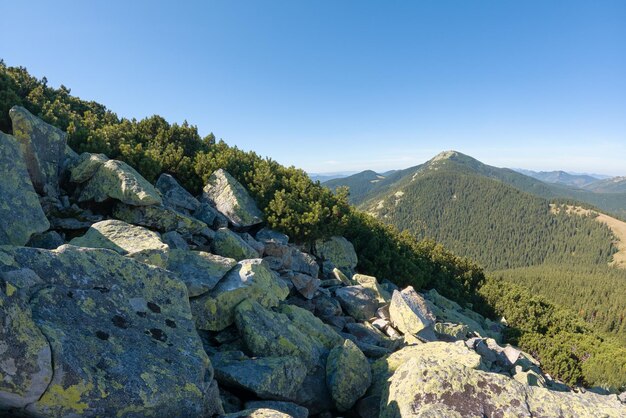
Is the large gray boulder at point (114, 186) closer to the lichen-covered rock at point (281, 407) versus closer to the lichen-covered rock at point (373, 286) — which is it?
the lichen-covered rock at point (281, 407)

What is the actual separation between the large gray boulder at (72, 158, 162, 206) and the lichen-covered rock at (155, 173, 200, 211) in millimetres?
2202

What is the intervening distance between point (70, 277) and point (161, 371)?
2237 mm

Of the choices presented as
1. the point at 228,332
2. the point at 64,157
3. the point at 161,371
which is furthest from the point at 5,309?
the point at 64,157

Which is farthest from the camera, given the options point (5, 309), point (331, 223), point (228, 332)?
point (331, 223)

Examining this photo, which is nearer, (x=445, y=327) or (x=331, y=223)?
(x=445, y=327)

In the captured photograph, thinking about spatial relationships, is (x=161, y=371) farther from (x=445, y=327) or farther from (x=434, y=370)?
(x=445, y=327)

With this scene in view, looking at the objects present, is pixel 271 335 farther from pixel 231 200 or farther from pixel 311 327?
pixel 231 200

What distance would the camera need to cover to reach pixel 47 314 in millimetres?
4930

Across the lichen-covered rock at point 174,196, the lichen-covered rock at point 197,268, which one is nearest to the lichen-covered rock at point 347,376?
the lichen-covered rock at point 197,268

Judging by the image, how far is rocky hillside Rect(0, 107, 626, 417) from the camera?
4.52 m

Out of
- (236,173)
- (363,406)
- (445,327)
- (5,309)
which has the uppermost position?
(236,173)

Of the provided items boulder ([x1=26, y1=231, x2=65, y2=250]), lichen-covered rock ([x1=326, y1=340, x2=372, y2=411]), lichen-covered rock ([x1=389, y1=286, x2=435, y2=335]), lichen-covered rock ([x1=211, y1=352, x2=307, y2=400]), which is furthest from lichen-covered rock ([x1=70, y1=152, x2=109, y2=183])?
lichen-covered rock ([x1=389, y1=286, x2=435, y2=335])

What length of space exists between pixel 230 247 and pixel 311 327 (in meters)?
4.15

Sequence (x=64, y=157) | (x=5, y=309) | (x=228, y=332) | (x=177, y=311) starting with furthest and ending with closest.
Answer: (x=64, y=157) → (x=228, y=332) → (x=177, y=311) → (x=5, y=309)
